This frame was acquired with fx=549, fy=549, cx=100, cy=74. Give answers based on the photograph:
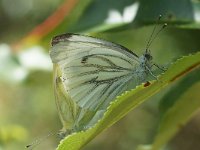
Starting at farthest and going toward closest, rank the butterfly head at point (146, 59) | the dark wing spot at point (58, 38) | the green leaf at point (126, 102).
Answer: the butterfly head at point (146, 59) < the dark wing spot at point (58, 38) < the green leaf at point (126, 102)

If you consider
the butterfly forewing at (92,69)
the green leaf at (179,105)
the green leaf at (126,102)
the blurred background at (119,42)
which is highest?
the blurred background at (119,42)

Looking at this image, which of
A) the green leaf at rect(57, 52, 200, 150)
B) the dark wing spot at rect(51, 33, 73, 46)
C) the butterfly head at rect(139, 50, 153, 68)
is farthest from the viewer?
the butterfly head at rect(139, 50, 153, 68)

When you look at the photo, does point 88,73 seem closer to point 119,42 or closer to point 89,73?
point 89,73

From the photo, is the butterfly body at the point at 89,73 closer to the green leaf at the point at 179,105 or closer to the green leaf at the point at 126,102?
the green leaf at the point at 179,105

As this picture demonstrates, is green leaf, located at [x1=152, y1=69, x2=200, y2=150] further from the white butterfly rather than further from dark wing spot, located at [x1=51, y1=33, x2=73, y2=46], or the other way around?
dark wing spot, located at [x1=51, y1=33, x2=73, y2=46]

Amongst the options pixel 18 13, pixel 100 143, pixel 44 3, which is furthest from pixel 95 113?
pixel 18 13

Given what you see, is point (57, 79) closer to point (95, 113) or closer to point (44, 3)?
point (95, 113)

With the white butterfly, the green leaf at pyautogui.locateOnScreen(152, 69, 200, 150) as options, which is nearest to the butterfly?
the white butterfly

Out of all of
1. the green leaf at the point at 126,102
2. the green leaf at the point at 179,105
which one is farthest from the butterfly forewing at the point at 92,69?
the green leaf at the point at 126,102
